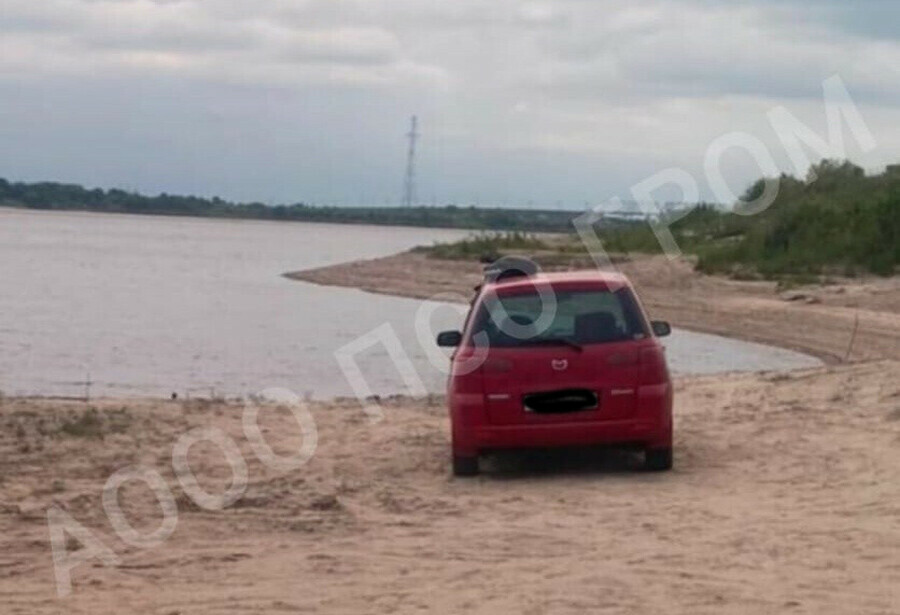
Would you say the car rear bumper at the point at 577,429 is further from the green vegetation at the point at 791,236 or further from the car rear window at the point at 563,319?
the green vegetation at the point at 791,236

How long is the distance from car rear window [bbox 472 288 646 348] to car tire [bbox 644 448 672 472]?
86 centimetres

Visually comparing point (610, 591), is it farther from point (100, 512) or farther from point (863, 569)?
point (100, 512)

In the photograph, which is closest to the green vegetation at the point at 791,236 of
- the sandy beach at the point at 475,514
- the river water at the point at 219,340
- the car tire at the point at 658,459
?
the river water at the point at 219,340

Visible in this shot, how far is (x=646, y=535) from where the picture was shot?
30.7ft

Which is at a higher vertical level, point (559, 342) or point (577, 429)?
point (559, 342)

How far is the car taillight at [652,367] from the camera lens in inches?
459

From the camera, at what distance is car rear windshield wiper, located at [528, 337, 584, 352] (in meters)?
11.6

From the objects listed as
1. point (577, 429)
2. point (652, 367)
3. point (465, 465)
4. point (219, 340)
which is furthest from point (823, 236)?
point (577, 429)

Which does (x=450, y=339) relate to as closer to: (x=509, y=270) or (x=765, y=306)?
(x=509, y=270)

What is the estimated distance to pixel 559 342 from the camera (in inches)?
459

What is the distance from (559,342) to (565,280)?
86cm

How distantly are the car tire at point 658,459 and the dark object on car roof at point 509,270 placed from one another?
5.92ft

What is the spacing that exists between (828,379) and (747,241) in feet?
91.5

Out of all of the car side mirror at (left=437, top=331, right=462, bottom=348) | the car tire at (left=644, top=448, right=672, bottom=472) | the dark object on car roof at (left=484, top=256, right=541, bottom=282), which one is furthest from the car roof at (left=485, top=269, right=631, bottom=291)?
the car tire at (left=644, top=448, right=672, bottom=472)
